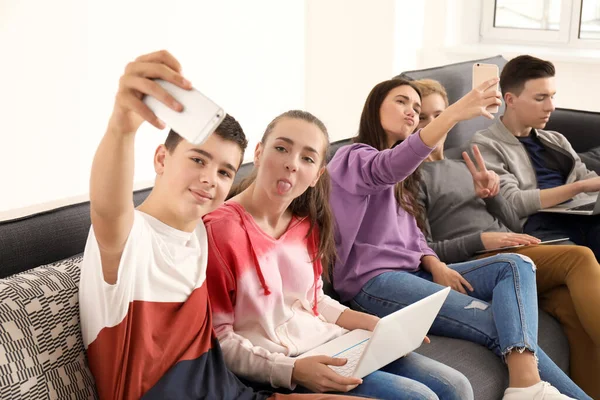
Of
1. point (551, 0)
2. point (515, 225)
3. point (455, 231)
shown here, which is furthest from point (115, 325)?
point (551, 0)

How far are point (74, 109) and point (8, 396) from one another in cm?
234

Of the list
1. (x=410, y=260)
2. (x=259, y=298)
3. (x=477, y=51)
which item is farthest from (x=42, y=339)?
(x=477, y=51)

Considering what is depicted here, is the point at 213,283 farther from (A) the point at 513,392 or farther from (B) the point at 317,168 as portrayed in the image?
(A) the point at 513,392

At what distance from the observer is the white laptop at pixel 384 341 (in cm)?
158

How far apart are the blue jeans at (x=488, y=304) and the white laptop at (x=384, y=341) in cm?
34

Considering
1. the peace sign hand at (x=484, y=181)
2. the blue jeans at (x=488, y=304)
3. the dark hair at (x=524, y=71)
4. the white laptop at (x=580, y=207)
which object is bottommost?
the blue jeans at (x=488, y=304)

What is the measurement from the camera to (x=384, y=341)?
161cm

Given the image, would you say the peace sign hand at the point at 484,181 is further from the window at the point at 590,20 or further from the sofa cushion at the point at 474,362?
the window at the point at 590,20

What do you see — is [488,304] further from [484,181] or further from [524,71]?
[524,71]

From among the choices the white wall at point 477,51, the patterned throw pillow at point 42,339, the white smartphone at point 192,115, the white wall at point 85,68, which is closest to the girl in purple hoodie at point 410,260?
the patterned throw pillow at point 42,339

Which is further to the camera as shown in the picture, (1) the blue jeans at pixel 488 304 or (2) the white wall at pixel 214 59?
(2) the white wall at pixel 214 59

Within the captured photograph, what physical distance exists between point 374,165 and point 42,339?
3.36 feet

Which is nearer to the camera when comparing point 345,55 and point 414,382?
point 414,382

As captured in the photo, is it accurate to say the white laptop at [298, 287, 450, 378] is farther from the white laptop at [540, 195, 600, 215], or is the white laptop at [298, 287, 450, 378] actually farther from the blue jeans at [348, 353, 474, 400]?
the white laptop at [540, 195, 600, 215]
